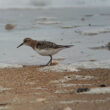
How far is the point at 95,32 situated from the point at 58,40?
2194 mm

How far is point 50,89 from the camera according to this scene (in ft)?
17.6

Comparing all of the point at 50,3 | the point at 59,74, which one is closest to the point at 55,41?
the point at 59,74

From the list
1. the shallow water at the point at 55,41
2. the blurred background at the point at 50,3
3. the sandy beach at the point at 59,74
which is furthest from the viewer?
the blurred background at the point at 50,3

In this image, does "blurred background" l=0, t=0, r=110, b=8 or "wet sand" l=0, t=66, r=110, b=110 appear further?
"blurred background" l=0, t=0, r=110, b=8

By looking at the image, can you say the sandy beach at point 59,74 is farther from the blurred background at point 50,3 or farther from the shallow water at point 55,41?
the blurred background at point 50,3

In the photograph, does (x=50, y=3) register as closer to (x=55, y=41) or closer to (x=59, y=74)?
(x=55, y=41)

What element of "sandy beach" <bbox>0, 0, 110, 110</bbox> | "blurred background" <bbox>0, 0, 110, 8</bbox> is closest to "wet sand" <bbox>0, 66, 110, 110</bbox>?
"sandy beach" <bbox>0, 0, 110, 110</bbox>

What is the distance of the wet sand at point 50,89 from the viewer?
14.0 feet

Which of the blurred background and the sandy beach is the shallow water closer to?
the sandy beach

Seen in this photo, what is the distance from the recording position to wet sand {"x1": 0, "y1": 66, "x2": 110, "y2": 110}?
4258 mm

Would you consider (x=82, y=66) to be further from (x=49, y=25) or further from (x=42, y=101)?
(x=49, y=25)

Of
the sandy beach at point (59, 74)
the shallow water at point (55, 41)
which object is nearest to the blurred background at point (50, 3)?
the shallow water at point (55, 41)

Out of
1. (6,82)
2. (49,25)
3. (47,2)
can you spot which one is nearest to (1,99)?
(6,82)

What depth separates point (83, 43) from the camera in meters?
10.3
